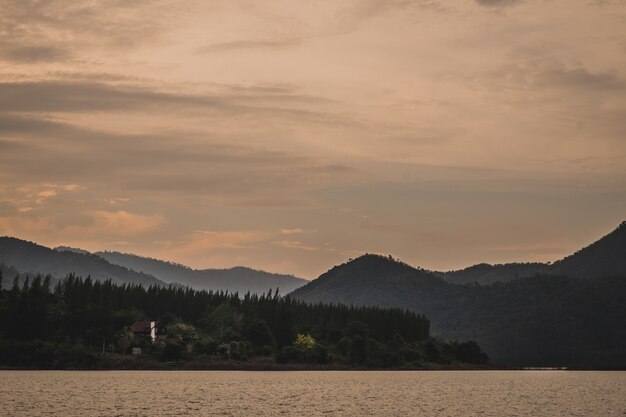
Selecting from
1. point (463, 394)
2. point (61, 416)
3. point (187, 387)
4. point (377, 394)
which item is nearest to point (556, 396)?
point (463, 394)

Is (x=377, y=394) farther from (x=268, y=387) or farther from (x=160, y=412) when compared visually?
(x=160, y=412)

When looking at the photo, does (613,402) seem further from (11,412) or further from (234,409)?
(11,412)

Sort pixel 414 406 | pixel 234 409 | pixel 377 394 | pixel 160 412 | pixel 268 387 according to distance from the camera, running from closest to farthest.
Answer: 1. pixel 160 412
2. pixel 234 409
3. pixel 414 406
4. pixel 377 394
5. pixel 268 387

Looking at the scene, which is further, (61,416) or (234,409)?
(234,409)

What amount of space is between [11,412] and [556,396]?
117 m

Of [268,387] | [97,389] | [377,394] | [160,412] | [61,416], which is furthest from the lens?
[268,387]

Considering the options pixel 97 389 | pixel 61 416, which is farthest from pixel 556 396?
pixel 61 416

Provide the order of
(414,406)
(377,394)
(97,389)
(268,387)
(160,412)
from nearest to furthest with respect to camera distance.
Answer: (160,412)
(414,406)
(97,389)
(377,394)
(268,387)

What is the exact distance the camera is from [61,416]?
107375 millimetres

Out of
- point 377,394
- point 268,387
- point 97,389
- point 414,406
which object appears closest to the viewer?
point 414,406

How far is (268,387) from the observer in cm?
18600

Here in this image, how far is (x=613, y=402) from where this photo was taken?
161500 mm

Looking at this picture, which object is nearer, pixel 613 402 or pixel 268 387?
pixel 613 402

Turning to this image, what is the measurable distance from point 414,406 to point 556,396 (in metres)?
53.8
